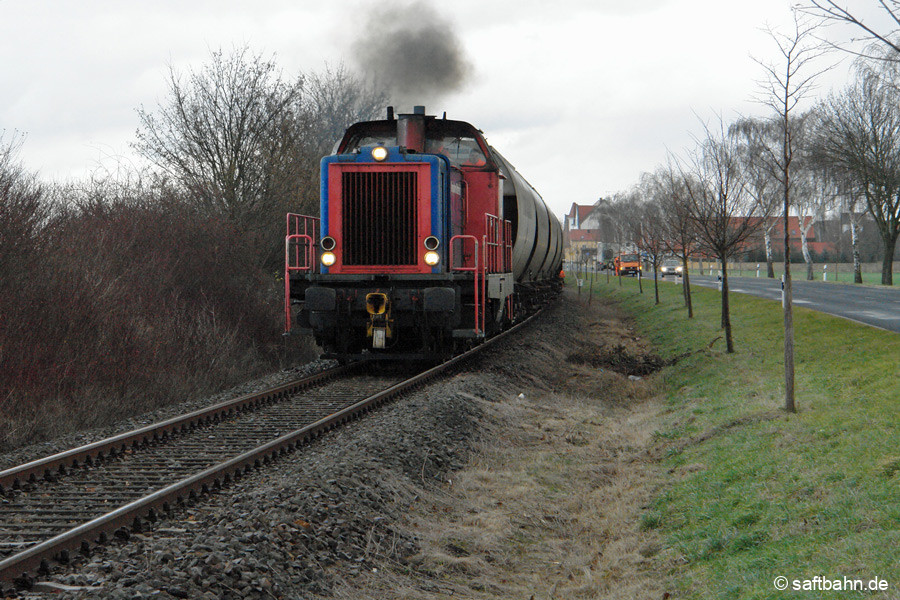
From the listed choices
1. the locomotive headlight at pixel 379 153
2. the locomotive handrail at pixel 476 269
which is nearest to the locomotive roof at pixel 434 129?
the locomotive headlight at pixel 379 153

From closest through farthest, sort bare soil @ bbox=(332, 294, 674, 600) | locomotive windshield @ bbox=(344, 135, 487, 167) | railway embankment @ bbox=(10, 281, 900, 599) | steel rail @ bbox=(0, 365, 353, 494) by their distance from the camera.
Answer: railway embankment @ bbox=(10, 281, 900, 599) → bare soil @ bbox=(332, 294, 674, 600) → steel rail @ bbox=(0, 365, 353, 494) → locomotive windshield @ bbox=(344, 135, 487, 167)

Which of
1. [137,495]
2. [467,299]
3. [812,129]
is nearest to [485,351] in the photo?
[467,299]

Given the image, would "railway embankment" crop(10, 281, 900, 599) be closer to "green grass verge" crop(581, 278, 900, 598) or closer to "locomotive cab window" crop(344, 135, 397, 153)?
"green grass verge" crop(581, 278, 900, 598)

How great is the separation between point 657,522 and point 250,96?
17.4 meters

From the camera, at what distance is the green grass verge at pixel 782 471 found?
15.9 feet

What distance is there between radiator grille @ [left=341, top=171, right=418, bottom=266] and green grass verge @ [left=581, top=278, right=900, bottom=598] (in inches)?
180

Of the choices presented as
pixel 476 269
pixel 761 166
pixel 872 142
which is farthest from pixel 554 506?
pixel 872 142

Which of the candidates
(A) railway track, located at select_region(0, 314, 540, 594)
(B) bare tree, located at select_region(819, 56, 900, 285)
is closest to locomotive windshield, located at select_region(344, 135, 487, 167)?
(A) railway track, located at select_region(0, 314, 540, 594)

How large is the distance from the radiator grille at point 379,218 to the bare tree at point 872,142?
101 feet

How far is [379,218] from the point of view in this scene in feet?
38.5

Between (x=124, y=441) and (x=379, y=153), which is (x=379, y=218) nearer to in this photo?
(x=379, y=153)

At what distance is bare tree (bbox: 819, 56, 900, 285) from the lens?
3606 centimetres

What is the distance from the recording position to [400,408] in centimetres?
945

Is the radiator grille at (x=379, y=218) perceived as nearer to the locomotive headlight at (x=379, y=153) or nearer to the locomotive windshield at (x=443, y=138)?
the locomotive headlight at (x=379, y=153)
